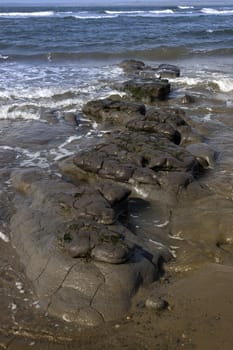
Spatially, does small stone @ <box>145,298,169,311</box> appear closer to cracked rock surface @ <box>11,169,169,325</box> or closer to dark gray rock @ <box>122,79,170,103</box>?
cracked rock surface @ <box>11,169,169,325</box>

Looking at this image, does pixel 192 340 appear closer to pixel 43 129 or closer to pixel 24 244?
pixel 24 244

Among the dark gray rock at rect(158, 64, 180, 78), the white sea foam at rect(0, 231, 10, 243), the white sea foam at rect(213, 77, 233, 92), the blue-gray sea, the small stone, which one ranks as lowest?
the blue-gray sea

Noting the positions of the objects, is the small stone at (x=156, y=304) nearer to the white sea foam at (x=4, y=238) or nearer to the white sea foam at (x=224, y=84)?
the white sea foam at (x=4, y=238)

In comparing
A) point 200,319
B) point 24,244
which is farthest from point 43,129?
point 200,319

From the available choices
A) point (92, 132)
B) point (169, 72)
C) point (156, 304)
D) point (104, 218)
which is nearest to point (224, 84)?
point (169, 72)

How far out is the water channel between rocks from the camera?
5238 millimetres

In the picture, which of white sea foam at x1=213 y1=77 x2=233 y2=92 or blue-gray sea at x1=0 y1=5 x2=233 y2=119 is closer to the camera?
blue-gray sea at x1=0 y1=5 x2=233 y2=119

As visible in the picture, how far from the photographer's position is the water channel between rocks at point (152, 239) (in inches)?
206

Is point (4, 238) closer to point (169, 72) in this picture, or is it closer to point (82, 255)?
point (82, 255)

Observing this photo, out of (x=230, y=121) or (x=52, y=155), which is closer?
(x=52, y=155)

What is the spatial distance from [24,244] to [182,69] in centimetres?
1707

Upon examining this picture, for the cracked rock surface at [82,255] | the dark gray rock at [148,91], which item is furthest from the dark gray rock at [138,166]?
the dark gray rock at [148,91]

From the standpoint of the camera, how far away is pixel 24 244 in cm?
689

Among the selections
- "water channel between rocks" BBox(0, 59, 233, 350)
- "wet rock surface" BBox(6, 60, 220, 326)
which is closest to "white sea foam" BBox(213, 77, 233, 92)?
"water channel between rocks" BBox(0, 59, 233, 350)
